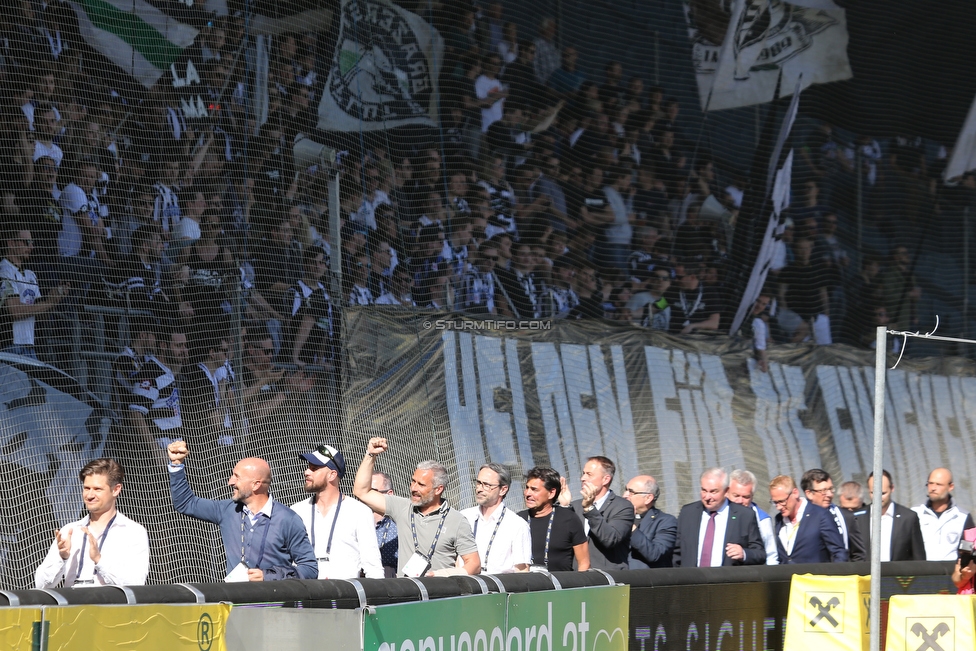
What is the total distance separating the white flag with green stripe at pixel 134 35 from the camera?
1040 cm

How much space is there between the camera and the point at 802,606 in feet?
25.3

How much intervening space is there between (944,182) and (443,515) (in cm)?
1082

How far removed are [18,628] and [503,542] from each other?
3.68 m

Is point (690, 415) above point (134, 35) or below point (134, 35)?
below

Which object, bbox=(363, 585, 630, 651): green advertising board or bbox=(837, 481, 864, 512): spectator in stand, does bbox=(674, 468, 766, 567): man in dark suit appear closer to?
bbox=(363, 585, 630, 651): green advertising board

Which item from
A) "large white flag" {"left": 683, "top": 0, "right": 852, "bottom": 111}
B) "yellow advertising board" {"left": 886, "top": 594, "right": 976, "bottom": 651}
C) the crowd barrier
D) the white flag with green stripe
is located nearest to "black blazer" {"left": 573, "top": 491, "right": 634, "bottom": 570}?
the crowd barrier

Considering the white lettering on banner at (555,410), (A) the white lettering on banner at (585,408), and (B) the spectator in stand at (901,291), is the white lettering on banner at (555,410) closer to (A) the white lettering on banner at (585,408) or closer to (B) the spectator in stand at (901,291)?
(A) the white lettering on banner at (585,408)

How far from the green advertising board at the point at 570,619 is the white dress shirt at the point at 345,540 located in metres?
1.28

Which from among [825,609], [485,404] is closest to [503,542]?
[825,609]

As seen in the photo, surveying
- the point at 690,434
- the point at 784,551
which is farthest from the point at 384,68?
the point at 784,551

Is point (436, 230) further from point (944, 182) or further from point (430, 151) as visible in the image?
point (944, 182)

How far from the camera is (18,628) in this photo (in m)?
3.64

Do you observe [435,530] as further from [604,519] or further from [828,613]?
[828,613]

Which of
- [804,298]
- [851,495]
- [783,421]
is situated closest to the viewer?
[851,495]
